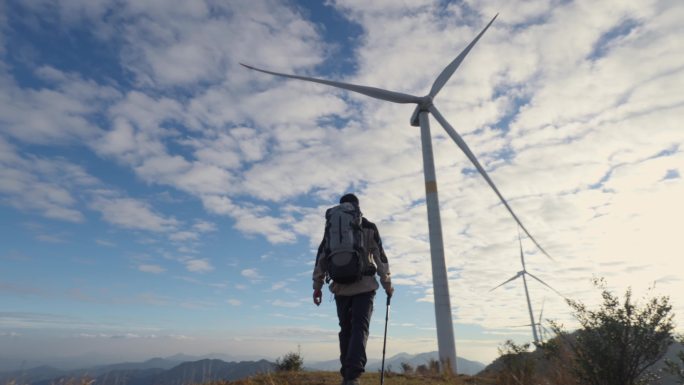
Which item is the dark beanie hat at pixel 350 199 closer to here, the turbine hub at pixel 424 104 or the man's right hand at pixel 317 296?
the man's right hand at pixel 317 296

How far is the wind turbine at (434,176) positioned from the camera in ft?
54.1

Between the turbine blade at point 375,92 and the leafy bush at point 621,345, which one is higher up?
the turbine blade at point 375,92

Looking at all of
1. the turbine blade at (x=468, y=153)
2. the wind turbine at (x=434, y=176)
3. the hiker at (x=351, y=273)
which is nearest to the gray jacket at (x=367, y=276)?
the hiker at (x=351, y=273)

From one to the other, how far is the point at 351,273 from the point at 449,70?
81.0ft

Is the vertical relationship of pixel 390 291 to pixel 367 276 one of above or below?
below

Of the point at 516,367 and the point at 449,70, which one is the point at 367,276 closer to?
the point at 516,367

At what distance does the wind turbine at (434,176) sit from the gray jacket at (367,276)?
6.12 m

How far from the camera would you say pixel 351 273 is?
19.8ft

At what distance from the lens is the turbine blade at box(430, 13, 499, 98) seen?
87.4ft

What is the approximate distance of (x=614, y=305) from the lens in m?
9.05

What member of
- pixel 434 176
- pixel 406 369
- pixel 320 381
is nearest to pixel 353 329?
pixel 320 381

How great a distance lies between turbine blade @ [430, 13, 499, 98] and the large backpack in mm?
21817

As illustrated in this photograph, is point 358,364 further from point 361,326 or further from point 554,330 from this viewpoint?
point 554,330

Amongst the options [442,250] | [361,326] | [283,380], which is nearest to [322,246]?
[361,326]
